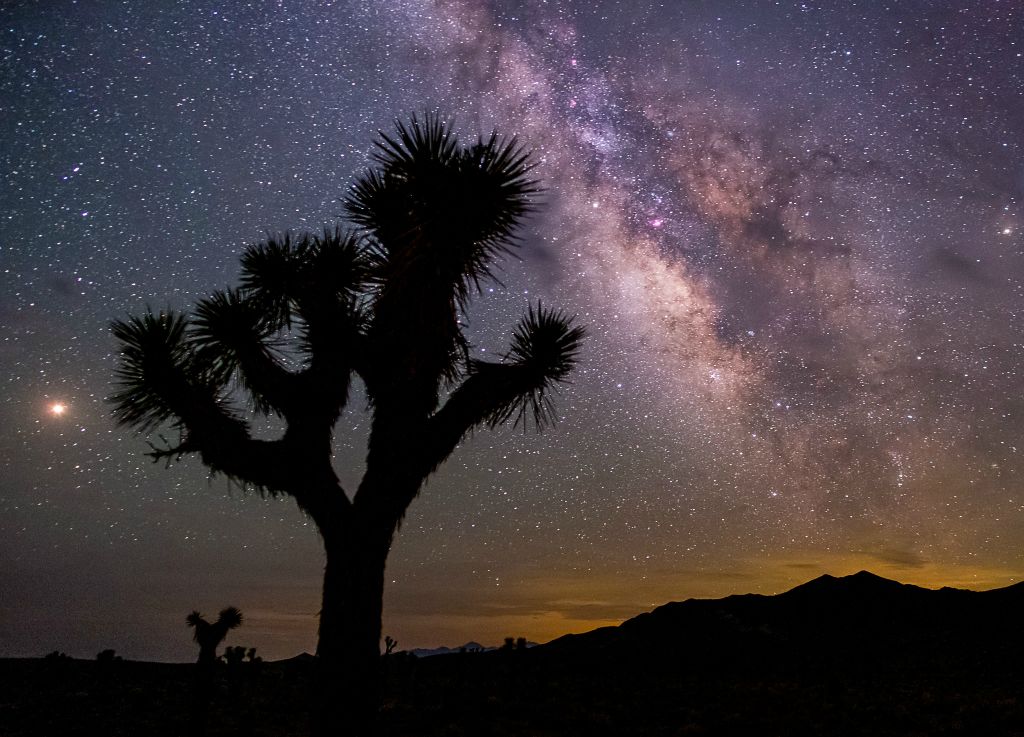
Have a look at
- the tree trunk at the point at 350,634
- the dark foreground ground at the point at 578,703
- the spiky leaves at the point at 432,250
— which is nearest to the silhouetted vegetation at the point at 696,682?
the dark foreground ground at the point at 578,703

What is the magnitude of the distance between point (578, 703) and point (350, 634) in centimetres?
1776

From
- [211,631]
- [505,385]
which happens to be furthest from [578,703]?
[505,385]

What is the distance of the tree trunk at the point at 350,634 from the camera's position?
211 inches

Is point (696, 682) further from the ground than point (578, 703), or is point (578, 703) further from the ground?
point (696, 682)

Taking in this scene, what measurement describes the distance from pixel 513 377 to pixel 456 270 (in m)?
1.39

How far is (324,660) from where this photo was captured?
548cm

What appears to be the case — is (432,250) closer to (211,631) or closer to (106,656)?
(211,631)

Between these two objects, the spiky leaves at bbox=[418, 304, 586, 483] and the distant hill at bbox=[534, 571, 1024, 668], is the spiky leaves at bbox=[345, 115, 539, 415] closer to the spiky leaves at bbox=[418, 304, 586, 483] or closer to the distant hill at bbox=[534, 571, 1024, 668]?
the spiky leaves at bbox=[418, 304, 586, 483]

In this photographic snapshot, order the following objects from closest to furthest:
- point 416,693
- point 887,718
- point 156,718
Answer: point 887,718 < point 156,718 < point 416,693

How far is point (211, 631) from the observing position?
16047 mm

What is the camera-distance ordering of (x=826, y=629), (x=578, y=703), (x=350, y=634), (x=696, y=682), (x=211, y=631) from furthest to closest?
1. (x=826, y=629)
2. (x=696, y=682)
3. (x=578, y=703)
4. (x=211, y=631)
5. (x=350, y=634)

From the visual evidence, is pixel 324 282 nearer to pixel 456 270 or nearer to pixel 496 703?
pixel 456 270

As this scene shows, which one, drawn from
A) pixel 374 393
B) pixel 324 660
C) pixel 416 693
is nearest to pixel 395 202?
pixel 374 393

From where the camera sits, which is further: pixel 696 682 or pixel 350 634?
pixel 696 682
